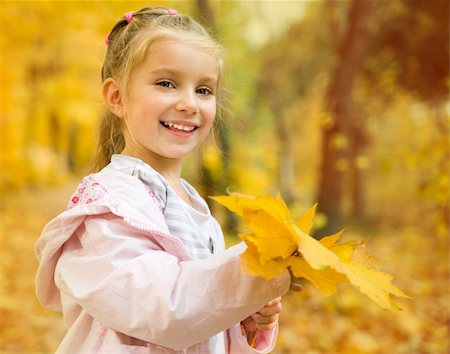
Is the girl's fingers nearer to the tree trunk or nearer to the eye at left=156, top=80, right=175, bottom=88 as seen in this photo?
the eye at left=156, top=80, right=175, bottom=88

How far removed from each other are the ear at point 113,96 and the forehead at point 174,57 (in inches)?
4.8

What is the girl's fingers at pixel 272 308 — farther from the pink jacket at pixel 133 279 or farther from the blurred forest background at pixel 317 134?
the blurred forest background at pixel 317 134

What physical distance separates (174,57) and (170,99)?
8cm

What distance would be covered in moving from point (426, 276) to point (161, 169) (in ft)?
12.6

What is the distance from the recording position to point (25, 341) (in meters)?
3.64

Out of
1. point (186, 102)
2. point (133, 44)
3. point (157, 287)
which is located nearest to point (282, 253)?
point (157, 287)

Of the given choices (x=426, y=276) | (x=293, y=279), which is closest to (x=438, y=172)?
(x=426, y=276)

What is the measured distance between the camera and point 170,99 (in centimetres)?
107

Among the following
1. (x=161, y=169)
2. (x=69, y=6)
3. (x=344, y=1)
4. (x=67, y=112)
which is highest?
(x=161, y=169)

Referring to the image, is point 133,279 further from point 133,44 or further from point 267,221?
point 133,44

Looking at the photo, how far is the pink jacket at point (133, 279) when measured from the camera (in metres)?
0.79

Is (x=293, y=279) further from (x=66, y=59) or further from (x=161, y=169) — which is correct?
(x=66, y=59)

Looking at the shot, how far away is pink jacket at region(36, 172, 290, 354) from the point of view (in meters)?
0.79

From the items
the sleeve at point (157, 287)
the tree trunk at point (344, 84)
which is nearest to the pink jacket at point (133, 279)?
the sleeve at point (157, 287)
